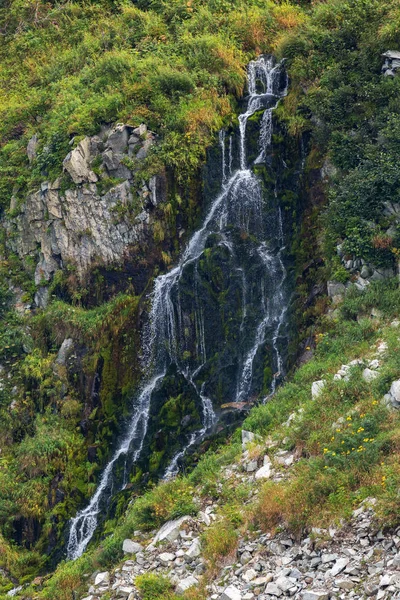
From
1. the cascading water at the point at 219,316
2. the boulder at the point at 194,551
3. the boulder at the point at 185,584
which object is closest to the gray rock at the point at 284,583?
the boulder at the point at 185,584

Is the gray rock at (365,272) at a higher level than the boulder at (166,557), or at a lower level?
higher

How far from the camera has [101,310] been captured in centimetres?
1983

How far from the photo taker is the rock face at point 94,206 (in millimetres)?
20297

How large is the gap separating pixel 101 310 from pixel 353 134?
838cm

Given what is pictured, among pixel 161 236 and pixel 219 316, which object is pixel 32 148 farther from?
pixel 219 316

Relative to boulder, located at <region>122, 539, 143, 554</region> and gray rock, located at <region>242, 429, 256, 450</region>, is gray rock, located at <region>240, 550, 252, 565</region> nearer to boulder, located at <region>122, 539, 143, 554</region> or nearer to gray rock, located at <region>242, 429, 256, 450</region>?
boulder, located at <region>122, 539, 143, 554</region>

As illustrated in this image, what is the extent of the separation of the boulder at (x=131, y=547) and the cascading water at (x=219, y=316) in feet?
11.5

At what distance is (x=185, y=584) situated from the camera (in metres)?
10.2

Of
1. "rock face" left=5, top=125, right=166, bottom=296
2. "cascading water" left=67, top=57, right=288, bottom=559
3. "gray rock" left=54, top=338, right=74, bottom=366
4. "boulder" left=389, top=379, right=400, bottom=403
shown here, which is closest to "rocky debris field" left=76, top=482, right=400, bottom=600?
"boulder" left=389, top=379, right=400, bottom=403

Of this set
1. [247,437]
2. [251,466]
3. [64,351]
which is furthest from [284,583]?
[64,351]

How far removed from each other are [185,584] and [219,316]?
8.30 m

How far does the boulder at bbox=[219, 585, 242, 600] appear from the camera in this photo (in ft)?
30.6

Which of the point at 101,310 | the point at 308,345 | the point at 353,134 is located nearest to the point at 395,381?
the point at 308,345

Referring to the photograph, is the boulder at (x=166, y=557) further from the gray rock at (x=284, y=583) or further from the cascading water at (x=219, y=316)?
the cascading water at (x=219, y=316)
